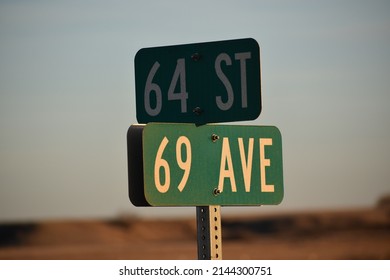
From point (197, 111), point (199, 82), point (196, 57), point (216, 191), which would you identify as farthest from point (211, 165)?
point (196, 57)

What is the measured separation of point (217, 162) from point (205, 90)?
0.48 m

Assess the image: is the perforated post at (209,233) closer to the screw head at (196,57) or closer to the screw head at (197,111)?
the screw head at (197,111)

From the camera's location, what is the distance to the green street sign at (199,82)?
6.48 m

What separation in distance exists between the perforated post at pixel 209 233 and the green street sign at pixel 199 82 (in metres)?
0.60

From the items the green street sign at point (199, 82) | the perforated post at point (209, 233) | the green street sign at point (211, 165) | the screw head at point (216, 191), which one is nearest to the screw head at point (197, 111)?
the green street sign at point (199, 82)

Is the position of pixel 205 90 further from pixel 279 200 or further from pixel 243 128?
pixel 279 200

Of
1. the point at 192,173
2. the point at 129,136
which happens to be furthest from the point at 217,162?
the point at 129,136

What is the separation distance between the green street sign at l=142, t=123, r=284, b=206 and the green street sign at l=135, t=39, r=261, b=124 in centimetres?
17

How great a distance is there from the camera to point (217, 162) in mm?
6594
